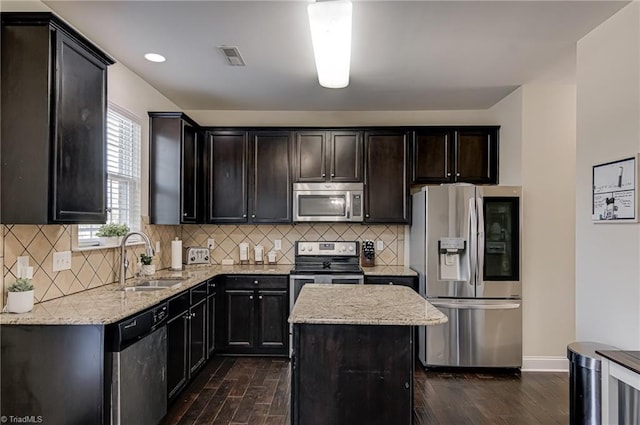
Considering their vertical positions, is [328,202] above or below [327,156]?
below

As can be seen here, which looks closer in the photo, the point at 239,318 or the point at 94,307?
the point at 94,307

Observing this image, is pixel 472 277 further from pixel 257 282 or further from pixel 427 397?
pixel 257 282

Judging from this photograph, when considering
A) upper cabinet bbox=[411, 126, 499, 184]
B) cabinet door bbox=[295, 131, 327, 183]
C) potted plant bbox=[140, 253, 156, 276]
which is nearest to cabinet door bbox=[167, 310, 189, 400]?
potted plant bbox=[140, 253, 156, 276]

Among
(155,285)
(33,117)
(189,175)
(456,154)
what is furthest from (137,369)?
(456,154)

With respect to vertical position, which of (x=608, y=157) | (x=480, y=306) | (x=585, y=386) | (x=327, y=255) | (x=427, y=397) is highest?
(x=608, y=157)

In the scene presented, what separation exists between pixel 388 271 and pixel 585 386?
6.90 feet

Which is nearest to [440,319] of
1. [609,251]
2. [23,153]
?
[609,251]

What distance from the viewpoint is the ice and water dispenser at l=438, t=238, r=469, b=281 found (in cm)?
371

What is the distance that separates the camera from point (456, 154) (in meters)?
4.28

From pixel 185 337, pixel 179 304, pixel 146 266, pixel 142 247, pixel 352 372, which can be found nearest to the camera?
pixel 352 372

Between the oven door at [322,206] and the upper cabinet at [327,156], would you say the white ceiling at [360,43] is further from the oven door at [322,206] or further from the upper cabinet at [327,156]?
the oven door at [322,206]

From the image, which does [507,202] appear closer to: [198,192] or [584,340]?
[584,340]

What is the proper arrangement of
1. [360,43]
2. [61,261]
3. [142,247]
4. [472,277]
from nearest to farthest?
[61,261] → [360,43] → [142,247] → [472,277]

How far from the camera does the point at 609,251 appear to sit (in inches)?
97.0
